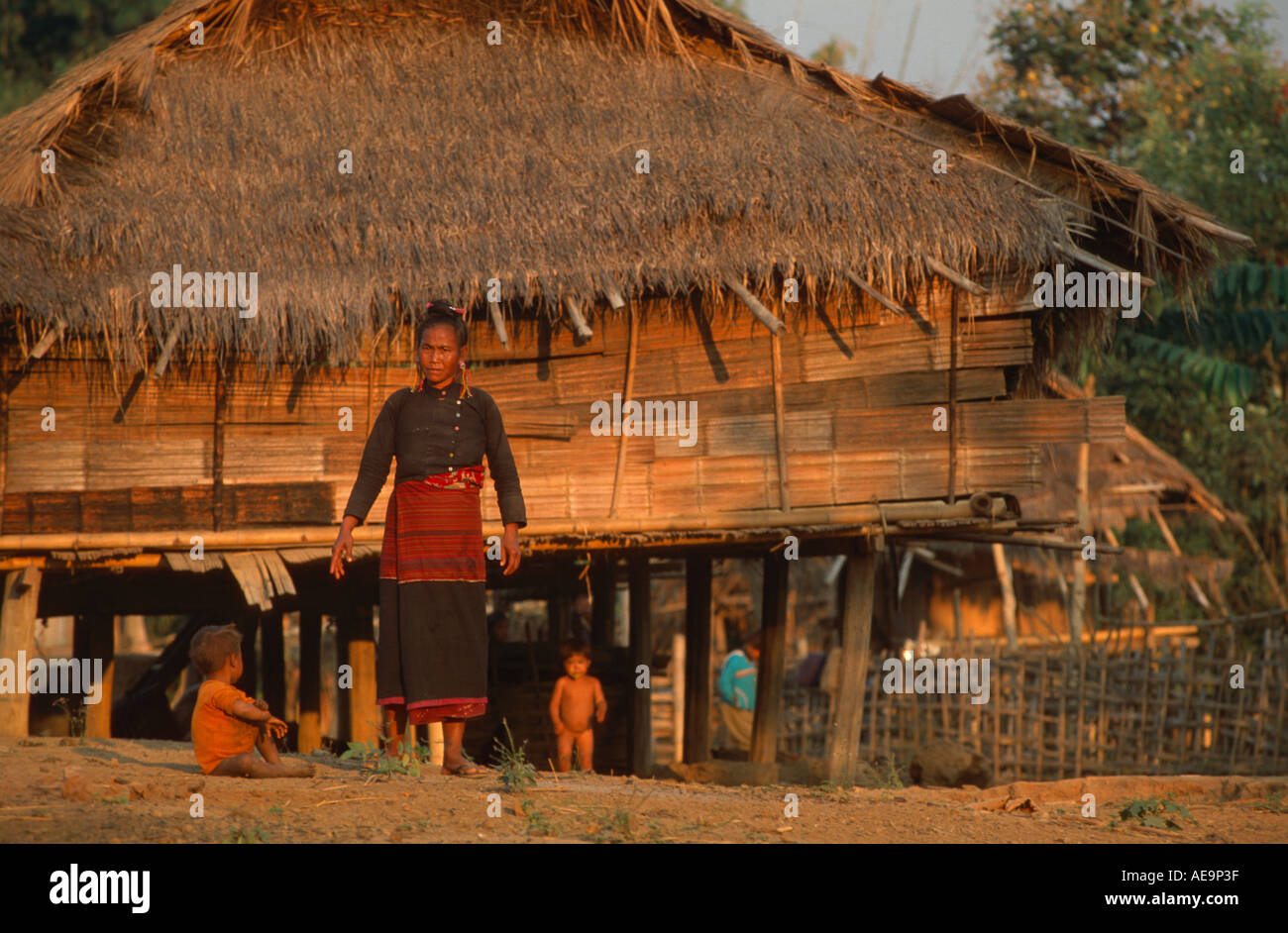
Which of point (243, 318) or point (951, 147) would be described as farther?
point (951, 147)

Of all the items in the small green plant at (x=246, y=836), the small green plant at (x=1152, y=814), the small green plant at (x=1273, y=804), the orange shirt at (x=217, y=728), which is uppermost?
the orange shirt at (x=217, y=728)

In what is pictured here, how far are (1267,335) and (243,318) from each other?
15.3 metres

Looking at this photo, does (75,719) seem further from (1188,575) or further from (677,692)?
(1188,575)

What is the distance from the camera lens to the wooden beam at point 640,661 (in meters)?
12.6

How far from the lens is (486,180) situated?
34.5 feet

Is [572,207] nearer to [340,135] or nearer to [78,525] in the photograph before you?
[340,135]

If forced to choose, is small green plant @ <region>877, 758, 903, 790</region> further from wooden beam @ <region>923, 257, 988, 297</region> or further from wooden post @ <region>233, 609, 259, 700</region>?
wooden post @ <region>233, 609, 259, 700</region>

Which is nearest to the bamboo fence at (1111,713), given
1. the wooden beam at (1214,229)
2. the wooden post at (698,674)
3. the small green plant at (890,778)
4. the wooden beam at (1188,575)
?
the small green plant at (890,778)

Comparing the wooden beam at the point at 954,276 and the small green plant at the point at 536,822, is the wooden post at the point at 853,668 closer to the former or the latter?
the wooden beam at the point at 954,276

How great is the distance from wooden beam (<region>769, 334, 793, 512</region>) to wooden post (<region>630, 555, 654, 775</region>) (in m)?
2.40

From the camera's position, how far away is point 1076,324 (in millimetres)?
10406

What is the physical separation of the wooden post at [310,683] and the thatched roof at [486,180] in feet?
16.2

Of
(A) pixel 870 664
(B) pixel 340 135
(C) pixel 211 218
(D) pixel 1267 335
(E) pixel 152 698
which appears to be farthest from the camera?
(D) pixel 1267 335

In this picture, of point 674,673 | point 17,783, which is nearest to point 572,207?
point 17,783
